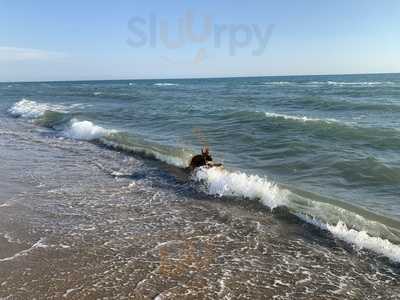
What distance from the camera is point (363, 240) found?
7.21 m

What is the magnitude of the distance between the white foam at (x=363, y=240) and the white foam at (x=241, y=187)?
1414 millimetres

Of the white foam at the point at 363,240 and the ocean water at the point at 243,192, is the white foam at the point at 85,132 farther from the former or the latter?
the white foam at the point at 363,240

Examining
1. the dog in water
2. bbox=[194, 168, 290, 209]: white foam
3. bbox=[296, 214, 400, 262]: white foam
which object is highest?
the dog in water

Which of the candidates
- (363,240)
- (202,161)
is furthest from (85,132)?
(363,240)

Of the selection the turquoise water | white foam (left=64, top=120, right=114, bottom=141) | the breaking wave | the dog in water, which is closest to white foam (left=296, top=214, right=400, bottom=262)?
the breaking wave

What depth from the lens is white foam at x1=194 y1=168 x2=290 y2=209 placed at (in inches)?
367

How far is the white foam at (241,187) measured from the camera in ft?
30.6

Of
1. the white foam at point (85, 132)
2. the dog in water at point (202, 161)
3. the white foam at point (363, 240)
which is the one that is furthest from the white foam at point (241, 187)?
the white foam at point (85, 132)

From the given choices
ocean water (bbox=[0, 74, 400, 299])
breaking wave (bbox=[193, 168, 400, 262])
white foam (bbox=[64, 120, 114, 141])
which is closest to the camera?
ocean water (bbox=[0, 74, 400, 299])

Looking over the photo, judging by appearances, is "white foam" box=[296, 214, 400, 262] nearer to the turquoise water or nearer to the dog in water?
the turquoise water

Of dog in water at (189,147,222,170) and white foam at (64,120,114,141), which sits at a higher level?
dog in water at (189,147,222,170)

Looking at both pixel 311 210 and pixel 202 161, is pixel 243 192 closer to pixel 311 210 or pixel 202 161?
pixel 311 210

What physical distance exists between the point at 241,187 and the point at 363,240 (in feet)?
10.9

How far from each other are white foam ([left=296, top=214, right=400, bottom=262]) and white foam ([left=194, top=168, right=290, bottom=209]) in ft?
4.64
